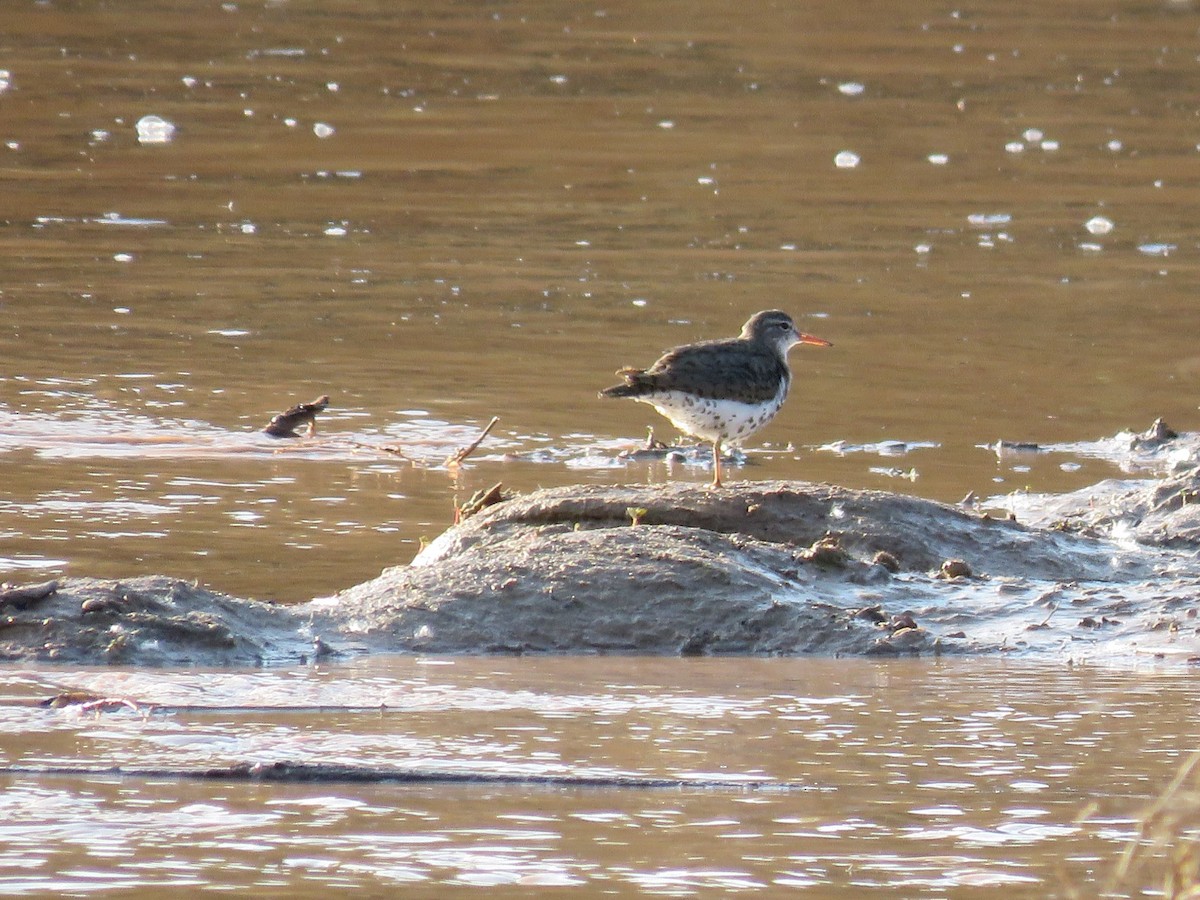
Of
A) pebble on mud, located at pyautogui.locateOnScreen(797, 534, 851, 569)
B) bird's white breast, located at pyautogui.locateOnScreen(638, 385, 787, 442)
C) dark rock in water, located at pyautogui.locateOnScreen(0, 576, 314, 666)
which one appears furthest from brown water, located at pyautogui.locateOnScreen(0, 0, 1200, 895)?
pebble on mud, located at pyautogui.locateOnScreen(797, 534, 851, 569)

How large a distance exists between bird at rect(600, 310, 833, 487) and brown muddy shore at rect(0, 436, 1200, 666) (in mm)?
760

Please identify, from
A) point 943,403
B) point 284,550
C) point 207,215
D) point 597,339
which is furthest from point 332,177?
point 284,550

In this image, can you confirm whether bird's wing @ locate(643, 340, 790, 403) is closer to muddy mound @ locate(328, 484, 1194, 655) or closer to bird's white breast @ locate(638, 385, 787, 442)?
bird's white breast @ locate(638, 385, 787, 442)

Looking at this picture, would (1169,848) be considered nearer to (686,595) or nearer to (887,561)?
(686,595)

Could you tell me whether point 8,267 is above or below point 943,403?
above

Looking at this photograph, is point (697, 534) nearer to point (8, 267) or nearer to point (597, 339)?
point (597, 339)

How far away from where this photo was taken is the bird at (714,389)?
8.69m

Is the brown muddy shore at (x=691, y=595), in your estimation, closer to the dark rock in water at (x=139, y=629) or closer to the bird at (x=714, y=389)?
the dark rock in water at (x=139, y=629)

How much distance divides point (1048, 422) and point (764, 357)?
6.35 ft

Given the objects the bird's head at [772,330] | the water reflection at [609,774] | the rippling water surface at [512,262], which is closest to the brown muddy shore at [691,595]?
the water reflection at [609,774]

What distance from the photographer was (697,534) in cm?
735

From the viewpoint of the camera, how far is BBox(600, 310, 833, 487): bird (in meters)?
8.69

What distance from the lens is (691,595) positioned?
22.8 feet

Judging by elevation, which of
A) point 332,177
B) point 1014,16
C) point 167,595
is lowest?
point 167,595
